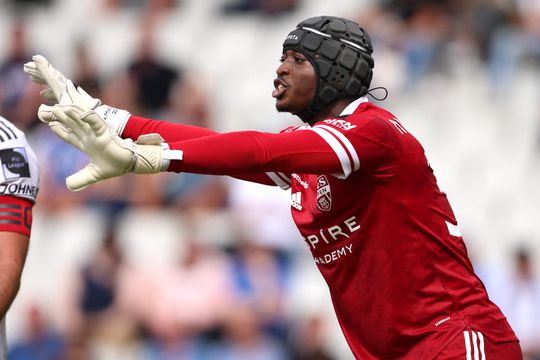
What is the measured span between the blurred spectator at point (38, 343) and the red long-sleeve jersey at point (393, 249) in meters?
5.38

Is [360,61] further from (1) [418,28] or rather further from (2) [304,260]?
(1) [418,28]

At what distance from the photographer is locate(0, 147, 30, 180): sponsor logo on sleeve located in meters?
4.78

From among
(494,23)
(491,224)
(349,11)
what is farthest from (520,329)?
(349,11)

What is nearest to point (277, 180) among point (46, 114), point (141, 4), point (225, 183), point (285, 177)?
point (285, 177)

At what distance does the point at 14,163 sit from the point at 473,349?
6.28 feet

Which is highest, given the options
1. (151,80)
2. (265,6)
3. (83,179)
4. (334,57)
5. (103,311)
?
(334,57)

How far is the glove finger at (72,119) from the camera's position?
4125 millimetres

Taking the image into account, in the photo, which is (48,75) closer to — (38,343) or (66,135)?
(66,135)

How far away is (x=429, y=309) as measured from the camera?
4.73 meters

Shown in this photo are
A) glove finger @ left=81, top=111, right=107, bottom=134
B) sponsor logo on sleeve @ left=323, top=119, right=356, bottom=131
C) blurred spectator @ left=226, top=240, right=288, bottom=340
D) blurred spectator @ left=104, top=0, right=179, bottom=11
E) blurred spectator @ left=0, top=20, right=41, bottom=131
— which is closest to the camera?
glove finger @ left=81, top=111, right=107, bottom=134

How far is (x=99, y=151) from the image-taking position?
413 cm

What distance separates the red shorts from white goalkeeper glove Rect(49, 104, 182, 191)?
4.34 feet

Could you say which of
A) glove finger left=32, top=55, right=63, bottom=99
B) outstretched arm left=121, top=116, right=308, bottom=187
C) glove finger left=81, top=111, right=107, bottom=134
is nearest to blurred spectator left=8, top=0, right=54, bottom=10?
Result: outstretched arm left=121, top=116, right=308, bottom=187

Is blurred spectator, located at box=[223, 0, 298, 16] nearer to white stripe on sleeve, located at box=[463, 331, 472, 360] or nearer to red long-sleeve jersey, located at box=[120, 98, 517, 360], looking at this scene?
red long-sleeve jersey, located at box=[120, 98, 517, 360]
